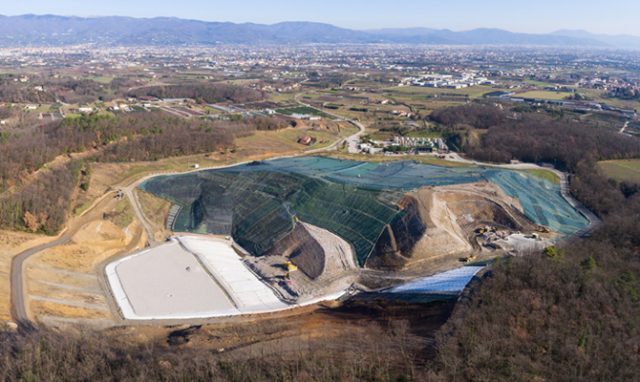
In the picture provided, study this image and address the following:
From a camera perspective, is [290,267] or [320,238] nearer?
[290,267]

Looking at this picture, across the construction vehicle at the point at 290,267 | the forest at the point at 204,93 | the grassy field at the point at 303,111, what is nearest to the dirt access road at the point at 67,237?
the construction vehicle at the point at 290,267

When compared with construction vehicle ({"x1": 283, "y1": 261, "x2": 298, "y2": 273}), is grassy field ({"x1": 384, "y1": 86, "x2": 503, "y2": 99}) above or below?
above

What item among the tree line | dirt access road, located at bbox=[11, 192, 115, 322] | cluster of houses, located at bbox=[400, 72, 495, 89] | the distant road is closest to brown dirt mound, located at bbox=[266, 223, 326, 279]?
the tree line

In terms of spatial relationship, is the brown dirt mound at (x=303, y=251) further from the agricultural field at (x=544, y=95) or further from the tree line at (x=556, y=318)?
the agricultural field at (x=544, y=95)

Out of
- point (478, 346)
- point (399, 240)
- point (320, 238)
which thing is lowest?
point (320, 238)

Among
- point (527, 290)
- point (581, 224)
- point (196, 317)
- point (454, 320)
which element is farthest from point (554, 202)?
point (196, 317)

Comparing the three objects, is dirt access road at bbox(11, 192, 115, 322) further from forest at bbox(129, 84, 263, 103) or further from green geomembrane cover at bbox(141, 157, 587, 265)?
forest at bbox(129, 84, 263, 103)

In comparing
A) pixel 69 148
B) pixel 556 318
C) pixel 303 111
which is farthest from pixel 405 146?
pixel 556 318

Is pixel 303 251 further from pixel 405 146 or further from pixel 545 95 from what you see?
pixel 545 95
